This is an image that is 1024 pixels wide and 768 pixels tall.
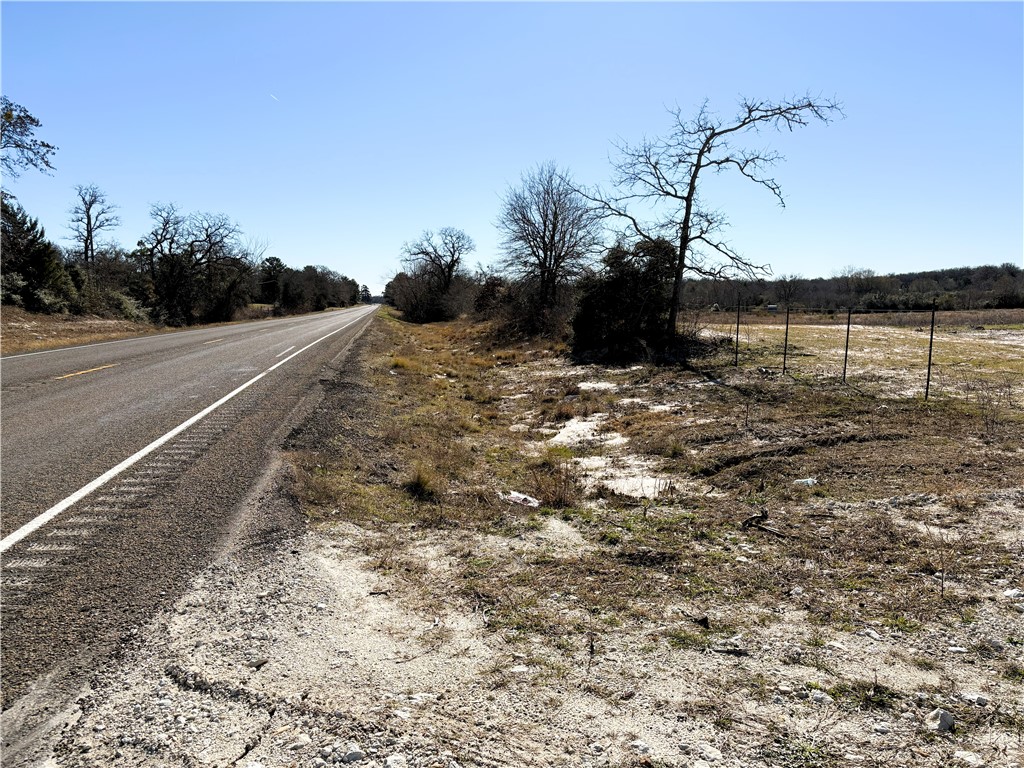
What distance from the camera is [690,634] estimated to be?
3547mm

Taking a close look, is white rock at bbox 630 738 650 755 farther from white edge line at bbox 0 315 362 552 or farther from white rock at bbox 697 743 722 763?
white edge line at bbox 0 315 362 552

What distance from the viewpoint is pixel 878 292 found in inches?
3049

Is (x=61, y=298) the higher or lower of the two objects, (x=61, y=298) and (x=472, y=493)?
the higher

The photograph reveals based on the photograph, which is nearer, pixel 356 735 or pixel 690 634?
pixel 356 735

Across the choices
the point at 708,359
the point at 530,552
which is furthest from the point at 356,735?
the point at 708,359

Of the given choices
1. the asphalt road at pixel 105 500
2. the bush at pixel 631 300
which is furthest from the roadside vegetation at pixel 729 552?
the bush at pixel 631 300

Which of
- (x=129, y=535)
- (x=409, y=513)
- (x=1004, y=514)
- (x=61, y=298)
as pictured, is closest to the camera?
(x=129, y=535)

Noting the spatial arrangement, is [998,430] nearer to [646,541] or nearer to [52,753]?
[646,541]

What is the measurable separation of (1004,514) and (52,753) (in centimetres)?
685

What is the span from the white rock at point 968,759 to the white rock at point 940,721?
16 cm

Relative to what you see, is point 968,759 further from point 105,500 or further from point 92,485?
point 92,485

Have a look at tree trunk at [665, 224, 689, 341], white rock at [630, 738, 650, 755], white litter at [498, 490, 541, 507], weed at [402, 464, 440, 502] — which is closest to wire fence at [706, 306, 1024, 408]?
tree trunk at [665, 224, 689, 341]

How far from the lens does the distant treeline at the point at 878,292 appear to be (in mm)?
22172

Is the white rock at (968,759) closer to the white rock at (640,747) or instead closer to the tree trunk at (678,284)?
the white rock at (640,747)
